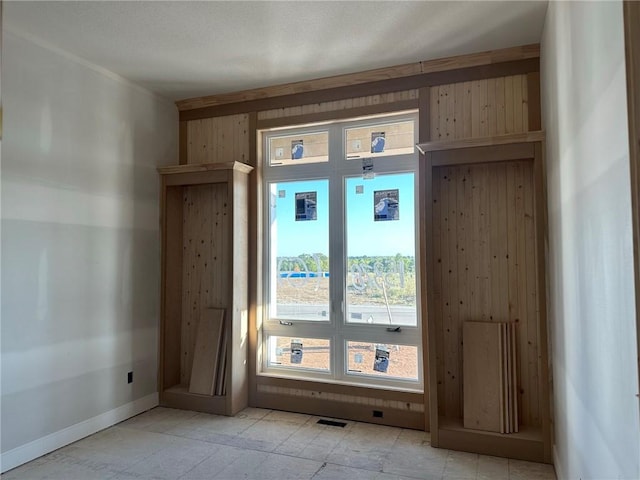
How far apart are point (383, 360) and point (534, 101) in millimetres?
2639

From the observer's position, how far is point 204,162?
15.1 ft

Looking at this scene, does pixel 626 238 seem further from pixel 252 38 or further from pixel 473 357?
pixel 252 38

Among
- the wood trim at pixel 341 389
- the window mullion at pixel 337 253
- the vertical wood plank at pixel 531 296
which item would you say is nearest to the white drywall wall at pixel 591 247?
the vertical wood plank at pixel 531 296

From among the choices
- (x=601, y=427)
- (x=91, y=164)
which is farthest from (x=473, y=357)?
(x=91, y=164)

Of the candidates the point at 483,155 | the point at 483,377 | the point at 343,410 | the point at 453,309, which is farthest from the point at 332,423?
the point at 483,155

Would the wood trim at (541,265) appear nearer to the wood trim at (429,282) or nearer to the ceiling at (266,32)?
the wood trim at (429,282)

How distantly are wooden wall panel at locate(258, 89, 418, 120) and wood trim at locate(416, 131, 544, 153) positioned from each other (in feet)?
2.17

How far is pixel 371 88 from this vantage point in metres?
3.92

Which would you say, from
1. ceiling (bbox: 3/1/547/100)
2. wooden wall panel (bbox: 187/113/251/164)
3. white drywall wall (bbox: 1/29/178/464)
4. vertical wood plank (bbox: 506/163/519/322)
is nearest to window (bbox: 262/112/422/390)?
wooden wall panel (bbox: 187/113/251/164)

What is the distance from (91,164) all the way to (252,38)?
1.85 m

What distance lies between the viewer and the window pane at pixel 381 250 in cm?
386

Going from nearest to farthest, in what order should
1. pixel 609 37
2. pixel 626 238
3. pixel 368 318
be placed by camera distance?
pixel 626 238
pixel 609 37
pixel 368 318

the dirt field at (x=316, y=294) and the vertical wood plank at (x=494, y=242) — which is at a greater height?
the vertical wood plank at (x=494, y=242)

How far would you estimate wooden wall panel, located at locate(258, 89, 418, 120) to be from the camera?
12.6 ft
